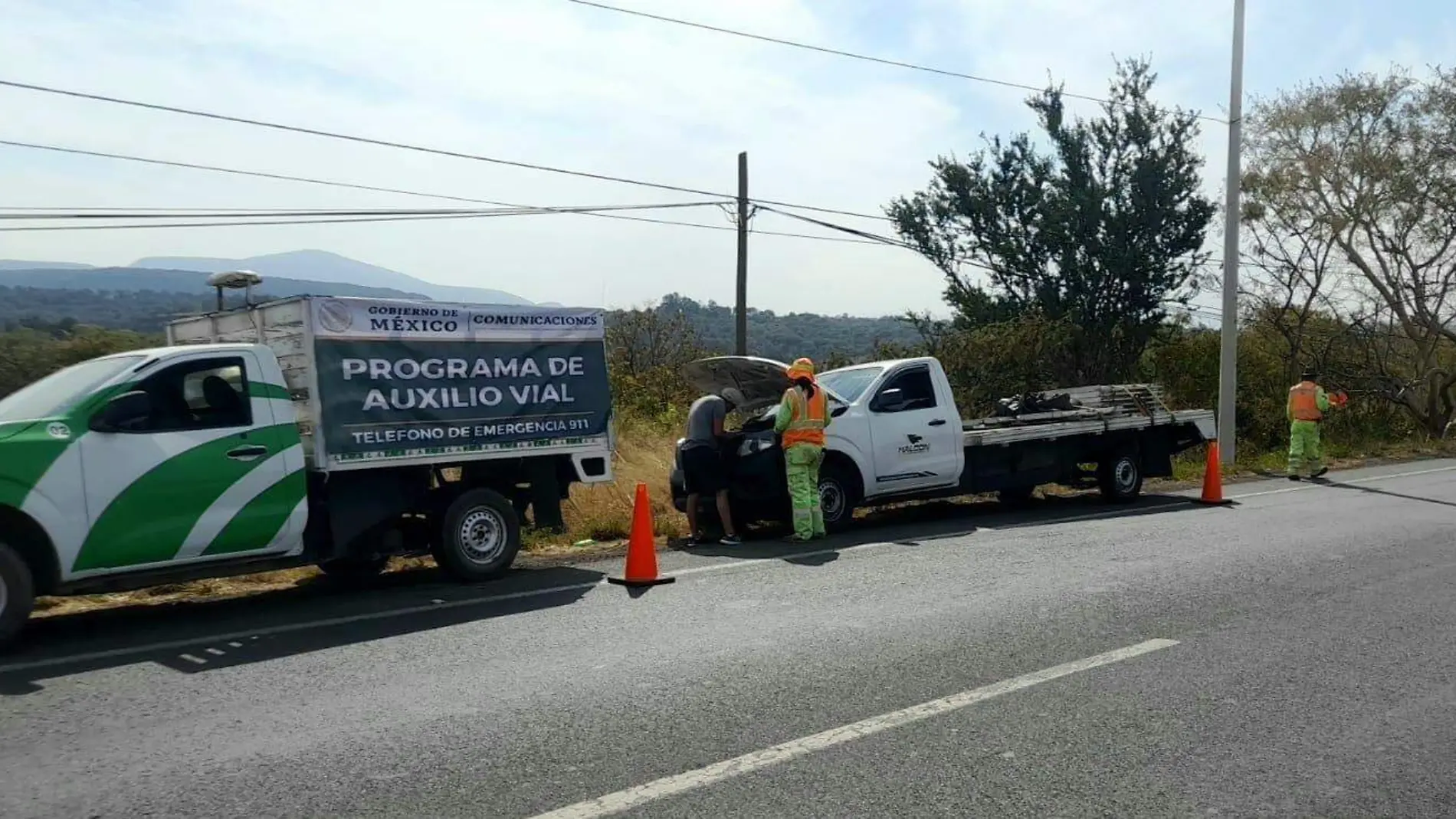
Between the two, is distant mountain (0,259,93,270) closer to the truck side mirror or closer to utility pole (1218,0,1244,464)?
the truck side mirror

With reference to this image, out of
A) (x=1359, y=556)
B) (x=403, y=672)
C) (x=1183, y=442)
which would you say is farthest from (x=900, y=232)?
(x=403, y=672)

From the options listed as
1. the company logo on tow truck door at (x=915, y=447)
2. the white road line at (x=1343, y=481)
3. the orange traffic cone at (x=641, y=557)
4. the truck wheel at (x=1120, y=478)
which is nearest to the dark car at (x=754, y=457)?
the company logo on tow truck door at (x=915, y=447)

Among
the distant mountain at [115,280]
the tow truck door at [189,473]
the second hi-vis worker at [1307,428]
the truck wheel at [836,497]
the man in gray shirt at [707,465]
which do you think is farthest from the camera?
the second hi-vis worker at [1307,428]

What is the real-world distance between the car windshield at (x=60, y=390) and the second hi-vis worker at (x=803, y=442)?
5802 millimetres

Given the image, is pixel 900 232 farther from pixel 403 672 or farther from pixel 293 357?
pixel 403 672

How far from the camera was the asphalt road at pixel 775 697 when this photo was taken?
4.42 m

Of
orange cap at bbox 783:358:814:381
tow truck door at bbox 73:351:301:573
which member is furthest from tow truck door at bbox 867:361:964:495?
tow truck door at bbox 73:351:301:573

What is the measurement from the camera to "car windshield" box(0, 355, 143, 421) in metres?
7.20

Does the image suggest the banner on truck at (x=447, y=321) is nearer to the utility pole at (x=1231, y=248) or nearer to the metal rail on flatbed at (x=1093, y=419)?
the metal rail on flatbed at (x=1093, y=419)

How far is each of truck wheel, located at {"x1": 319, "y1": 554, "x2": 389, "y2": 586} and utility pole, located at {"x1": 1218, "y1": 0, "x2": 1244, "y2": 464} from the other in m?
16.3

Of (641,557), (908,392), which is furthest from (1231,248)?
(641,557)

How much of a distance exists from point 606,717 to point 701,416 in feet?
20.9

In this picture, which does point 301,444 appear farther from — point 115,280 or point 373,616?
point 115,280

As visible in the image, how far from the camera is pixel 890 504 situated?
1463 centimetres
